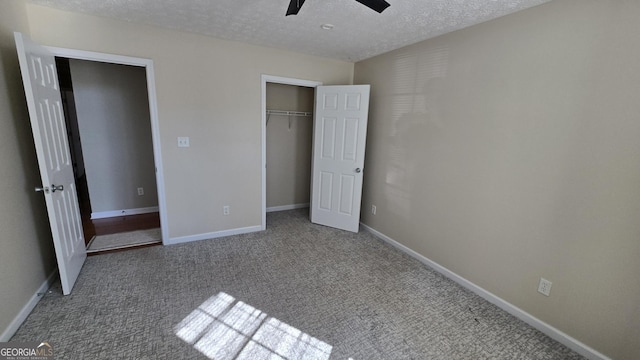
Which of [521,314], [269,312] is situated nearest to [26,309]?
[269,312]

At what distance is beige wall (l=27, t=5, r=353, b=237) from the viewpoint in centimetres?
258

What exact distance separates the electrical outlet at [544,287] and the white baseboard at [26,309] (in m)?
3.71

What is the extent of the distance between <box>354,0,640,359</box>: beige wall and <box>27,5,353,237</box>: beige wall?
185cm

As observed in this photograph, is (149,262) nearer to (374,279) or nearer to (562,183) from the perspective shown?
(374,279)

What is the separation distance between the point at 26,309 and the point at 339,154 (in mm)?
3229

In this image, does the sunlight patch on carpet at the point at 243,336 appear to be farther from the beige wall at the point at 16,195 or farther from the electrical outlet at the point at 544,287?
the electrical outlet at the point at 544,287

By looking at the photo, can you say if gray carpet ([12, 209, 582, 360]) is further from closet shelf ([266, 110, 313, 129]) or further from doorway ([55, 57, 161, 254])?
closet shelf ([266, 110, 313, 129])

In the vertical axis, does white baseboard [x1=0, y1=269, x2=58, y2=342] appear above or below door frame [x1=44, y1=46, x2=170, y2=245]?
below

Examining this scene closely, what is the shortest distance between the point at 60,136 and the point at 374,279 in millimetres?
3200

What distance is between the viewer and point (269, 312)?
211 cm

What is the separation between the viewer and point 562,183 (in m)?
1.84

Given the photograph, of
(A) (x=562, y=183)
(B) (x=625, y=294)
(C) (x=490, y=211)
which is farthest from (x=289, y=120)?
(B) (x=625, y=294)

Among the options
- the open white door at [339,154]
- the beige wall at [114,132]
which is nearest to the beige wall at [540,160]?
the open white door at [339,154]

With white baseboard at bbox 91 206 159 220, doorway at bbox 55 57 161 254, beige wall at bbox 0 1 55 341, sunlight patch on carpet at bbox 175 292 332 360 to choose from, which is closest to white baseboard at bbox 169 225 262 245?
doorway at bbox 55 57 161 254
